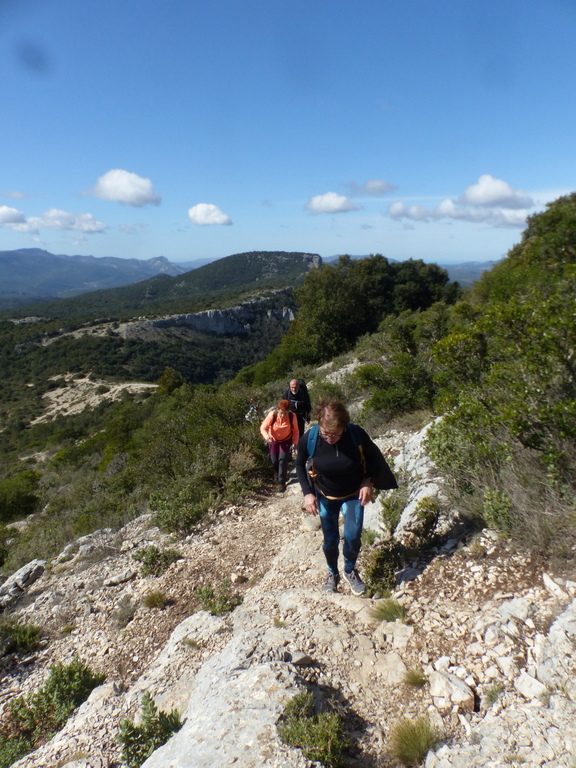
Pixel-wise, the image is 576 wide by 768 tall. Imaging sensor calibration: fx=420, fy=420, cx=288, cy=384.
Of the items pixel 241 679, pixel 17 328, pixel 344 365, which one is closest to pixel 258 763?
pixel 241 679

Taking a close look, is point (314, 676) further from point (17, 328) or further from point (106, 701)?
point (17, 328)

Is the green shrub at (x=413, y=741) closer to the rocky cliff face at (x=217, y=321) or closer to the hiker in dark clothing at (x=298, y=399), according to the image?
the hiker in dark clothing at (x=298, y=399)

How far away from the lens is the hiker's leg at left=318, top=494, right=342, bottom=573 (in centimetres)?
340

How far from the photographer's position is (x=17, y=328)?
72.1 meters

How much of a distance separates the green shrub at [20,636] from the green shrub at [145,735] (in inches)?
89.9

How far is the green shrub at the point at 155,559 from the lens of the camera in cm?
492

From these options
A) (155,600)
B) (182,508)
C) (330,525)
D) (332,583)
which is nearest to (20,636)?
(155,600)

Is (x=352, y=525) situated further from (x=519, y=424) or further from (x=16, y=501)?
(x=16, y=501)

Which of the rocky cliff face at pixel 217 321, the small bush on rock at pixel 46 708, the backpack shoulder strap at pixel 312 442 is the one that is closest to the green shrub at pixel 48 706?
the small bush on rock at pixel 46 708

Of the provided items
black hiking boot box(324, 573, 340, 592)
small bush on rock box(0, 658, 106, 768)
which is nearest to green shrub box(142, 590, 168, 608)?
small bush on rock box(0, 658, 106, 768)

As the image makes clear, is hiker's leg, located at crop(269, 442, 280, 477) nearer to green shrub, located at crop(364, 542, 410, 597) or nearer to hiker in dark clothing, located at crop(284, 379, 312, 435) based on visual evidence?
hiker in dark clothing, located at crop(284, 379, 312, 435)

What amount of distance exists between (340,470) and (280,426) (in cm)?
273

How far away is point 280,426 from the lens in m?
5.89

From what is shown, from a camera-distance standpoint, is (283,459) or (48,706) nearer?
(48,706)
